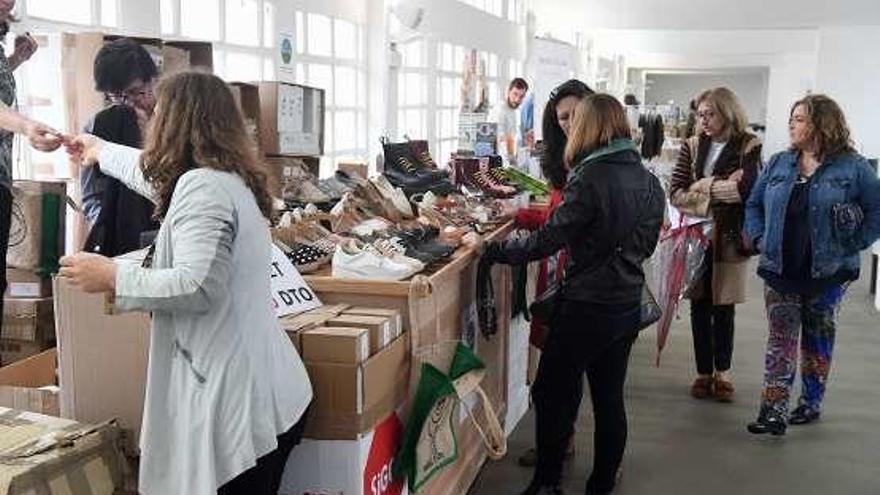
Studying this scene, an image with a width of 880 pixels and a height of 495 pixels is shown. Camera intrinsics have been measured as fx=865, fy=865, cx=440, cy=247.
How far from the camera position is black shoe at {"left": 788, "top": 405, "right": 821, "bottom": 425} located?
143 inches

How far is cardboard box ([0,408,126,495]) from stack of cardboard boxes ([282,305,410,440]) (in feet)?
1.43

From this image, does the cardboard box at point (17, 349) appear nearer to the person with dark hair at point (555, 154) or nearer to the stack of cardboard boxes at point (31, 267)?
the stack of cardboard boxes at point (31, 267)

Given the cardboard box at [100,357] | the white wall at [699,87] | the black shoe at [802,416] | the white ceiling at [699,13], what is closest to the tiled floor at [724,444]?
the black shoe at [802,416]

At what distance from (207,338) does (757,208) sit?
2480mm

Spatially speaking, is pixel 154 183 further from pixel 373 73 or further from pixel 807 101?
pixel 373 73

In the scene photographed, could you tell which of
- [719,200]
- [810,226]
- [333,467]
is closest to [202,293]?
[333,467]

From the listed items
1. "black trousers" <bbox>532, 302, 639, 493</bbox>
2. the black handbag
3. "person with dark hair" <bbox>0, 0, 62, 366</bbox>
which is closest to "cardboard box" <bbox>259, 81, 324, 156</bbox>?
"person with dark hair" <bbox>0, 0, 62, 366</bbox>

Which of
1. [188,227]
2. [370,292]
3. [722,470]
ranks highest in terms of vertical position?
[188,227]

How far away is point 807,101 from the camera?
3199 mm

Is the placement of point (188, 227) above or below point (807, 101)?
below

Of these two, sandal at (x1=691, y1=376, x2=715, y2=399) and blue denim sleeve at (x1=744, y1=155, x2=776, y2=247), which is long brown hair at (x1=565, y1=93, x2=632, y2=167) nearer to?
blue denim sleeve at (x1=744, y1=155, x2=776, y2=247)

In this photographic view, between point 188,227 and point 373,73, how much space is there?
4.66 metres

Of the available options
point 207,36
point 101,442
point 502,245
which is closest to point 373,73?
point 207,36

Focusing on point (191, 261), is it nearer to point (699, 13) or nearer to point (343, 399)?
point (343, 399)
